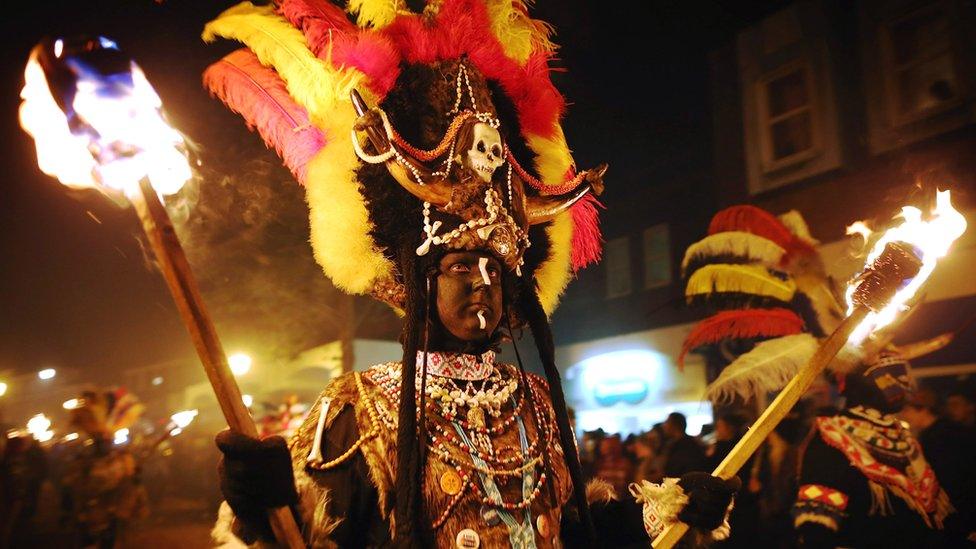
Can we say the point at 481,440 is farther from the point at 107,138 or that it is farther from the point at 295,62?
the point at 295,62

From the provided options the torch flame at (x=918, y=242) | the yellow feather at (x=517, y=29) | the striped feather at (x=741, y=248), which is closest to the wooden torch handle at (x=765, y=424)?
the torch flame at (x=918, y=242)

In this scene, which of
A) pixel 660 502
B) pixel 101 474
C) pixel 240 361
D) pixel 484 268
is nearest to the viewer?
pixel 484 268

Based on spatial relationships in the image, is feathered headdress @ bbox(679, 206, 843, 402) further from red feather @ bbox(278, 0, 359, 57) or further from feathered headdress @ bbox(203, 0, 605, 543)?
red feather @ bbox(278, 0, 359, 57)

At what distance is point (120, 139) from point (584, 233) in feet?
7.71

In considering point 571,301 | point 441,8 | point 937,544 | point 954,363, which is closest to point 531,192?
point 441,8

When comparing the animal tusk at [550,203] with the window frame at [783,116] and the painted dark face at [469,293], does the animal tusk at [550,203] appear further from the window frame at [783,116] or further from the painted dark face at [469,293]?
the window frame at [783,116]

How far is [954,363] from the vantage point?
22.8 feet

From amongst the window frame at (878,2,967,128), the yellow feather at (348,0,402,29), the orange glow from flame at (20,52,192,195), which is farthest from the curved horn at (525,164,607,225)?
the window frame at (878,2,967,128)

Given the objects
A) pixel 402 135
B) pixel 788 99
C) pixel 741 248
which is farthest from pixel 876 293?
pixel 788 99

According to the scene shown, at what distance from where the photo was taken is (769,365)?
17.6 ft

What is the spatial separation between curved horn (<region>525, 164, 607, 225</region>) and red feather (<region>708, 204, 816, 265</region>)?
377 cm

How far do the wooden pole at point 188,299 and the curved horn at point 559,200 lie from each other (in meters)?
1.58

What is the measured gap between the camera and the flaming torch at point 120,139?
4.83 ft

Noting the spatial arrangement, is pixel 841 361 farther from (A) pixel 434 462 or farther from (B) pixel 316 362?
(B) pixel 316 362
